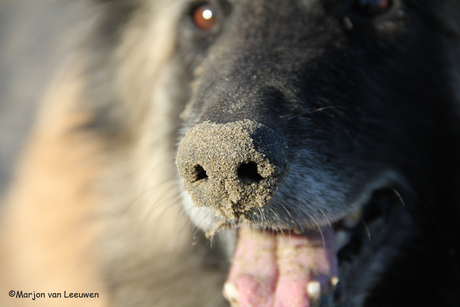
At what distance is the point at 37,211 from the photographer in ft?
9.27

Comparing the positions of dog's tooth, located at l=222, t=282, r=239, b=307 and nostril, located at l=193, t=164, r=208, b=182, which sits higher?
nostril, located at l=193, t=164, r=208, b=182

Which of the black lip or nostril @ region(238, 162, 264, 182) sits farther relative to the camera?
the black lip

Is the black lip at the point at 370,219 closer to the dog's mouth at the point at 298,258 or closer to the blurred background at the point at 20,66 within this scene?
the dog's mouth at the point at 298,258

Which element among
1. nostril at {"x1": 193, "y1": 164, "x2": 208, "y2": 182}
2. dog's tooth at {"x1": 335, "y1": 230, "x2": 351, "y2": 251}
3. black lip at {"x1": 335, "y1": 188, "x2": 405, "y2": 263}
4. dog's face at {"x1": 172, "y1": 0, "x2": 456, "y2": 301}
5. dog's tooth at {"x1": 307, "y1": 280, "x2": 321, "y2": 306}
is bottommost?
black lip at {"x1": 335, "y1": 188, "x2": 405, "y2": 263}

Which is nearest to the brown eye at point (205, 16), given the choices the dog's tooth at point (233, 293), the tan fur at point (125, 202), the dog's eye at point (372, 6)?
the tan fur at point (125, 202)

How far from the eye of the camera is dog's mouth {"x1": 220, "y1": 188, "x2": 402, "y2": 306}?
143 cm

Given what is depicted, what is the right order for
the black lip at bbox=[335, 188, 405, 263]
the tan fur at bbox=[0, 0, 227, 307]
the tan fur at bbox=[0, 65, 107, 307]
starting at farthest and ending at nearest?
the tan fur at bbox=[0, 65, 107, 307] → the tan fur at bbox=[0, 0, 227, 307] → the black lip at bbox=[335, 188, 405, 263]

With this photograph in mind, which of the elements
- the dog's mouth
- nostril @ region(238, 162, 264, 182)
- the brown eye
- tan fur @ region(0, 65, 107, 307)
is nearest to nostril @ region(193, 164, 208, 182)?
nostril @ region(238, 162, 264, 182)

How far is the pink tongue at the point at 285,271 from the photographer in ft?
4.67

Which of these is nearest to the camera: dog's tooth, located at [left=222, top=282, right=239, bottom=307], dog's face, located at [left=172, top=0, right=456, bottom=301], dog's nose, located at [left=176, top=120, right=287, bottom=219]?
dog's nose, located at [left=176, top=120, right=287, bottom=219]

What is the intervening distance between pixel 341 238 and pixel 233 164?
2.28 feet

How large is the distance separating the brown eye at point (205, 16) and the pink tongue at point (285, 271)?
0.87m

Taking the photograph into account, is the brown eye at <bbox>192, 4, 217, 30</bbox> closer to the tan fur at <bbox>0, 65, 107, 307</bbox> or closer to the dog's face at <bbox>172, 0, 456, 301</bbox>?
the dog's face at <bbox>172, 0, 456, 301</bbox>

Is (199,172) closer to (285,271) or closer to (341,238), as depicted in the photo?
(285,271)
